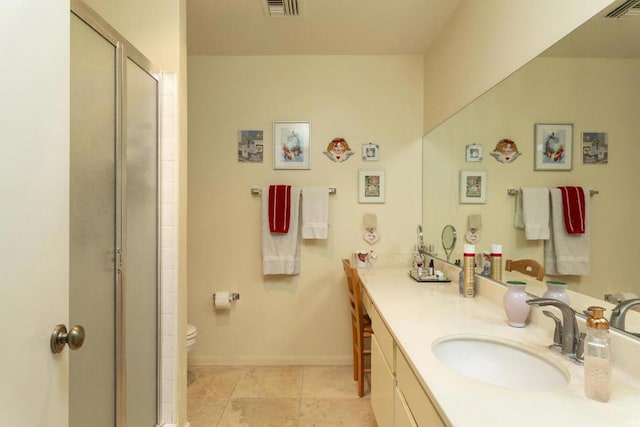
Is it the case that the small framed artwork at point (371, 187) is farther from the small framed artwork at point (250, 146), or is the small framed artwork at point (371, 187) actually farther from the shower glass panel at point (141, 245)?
the shower glass panel at point (141, 245)

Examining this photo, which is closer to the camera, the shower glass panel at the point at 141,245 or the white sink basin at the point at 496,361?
the white sink basin at the point at 496,361

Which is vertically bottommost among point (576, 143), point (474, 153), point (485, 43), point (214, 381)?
point (214, 381)

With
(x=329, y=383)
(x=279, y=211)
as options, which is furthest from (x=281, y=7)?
(x=329, y=383)

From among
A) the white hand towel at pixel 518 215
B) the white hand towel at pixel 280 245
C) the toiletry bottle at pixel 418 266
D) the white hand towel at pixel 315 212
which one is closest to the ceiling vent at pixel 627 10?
the white hand towel at pixel 518 215

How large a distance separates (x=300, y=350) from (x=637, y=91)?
2.62m

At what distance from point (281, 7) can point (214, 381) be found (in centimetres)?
274

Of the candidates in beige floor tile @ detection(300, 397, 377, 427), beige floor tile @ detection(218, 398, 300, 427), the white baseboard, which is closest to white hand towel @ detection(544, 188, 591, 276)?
beige floor tile @ detection(300, 397, 377, 427)

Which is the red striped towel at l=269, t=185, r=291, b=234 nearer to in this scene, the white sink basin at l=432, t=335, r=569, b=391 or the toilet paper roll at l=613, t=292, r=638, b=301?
the white sink basin at l=432, t=335, r=569, b=391

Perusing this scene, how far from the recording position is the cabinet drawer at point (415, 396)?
34.4 inches

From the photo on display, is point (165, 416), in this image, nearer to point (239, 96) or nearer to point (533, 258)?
point (533, 258)

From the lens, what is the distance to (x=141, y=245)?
1578 mm

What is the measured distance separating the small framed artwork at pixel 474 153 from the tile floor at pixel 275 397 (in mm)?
1744

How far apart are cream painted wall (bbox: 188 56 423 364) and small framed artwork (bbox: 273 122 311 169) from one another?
0.05 meters

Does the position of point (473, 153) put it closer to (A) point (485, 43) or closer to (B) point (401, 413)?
(A) point (485, 43)
